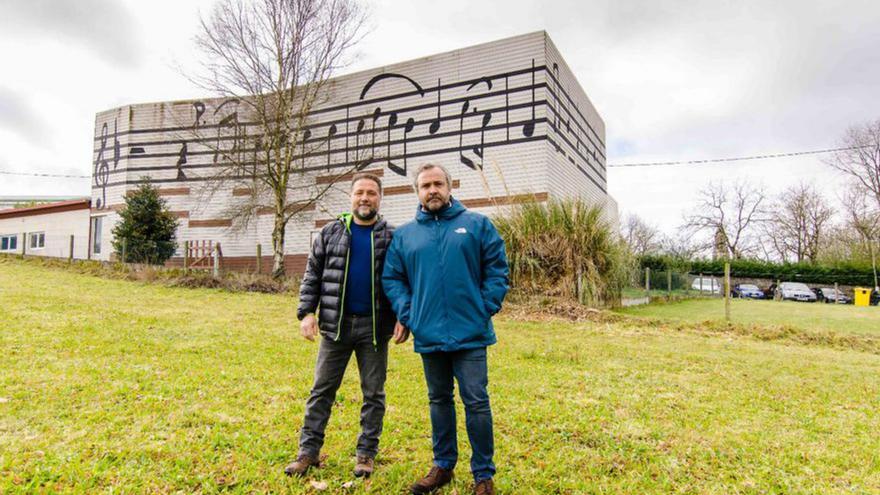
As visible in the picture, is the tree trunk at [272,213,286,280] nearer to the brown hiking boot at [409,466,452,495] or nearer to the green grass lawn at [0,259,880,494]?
the green grass lawn at [0,259,880,494]

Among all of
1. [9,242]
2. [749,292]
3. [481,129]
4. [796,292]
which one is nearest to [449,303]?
[481,129]

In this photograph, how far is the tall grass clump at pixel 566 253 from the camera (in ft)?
36.7

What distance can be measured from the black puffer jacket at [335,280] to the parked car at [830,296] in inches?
1332

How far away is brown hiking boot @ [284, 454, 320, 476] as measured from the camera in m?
2.82

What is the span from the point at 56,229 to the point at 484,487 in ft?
104

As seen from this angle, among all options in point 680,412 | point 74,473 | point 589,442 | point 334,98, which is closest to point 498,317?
point 680,412

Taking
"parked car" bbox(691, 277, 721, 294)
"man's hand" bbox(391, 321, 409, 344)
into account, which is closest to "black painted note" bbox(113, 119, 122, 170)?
"man's hand" bbox(391, 321, 409, 344)

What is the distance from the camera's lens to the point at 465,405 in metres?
2.66

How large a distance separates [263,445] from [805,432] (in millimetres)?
4097

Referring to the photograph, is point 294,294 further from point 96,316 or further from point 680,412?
point 680,412

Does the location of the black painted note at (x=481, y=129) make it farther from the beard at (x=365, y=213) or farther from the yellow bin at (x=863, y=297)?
the yellow bin at (x=863, y=297)

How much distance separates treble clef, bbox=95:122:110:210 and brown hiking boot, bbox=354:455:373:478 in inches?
1016

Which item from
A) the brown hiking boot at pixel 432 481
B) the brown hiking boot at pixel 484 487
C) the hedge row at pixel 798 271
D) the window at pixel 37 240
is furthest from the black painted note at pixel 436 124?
the window at pixel 37 240

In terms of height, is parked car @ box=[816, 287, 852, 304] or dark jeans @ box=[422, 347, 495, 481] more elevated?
dark jeans @ box=[422, 347, 495, 481]
